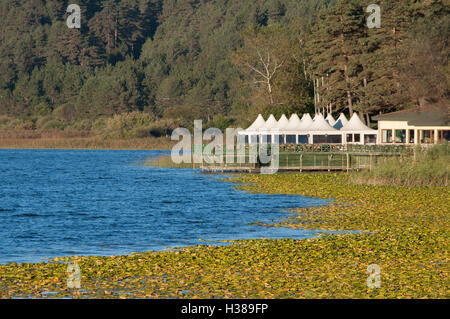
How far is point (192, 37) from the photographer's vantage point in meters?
163

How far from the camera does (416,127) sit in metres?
55.5

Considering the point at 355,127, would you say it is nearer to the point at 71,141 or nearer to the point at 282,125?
the point at 282,125

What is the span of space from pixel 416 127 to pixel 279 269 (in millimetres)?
40891

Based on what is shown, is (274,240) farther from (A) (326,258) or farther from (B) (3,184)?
(B) (3,184)

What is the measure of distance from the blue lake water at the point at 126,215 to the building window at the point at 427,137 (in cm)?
1543

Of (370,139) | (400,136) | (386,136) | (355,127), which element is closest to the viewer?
(386,136)

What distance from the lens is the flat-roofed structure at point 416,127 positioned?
2125 inches

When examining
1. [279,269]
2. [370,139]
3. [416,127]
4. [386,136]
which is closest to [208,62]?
[370,139]

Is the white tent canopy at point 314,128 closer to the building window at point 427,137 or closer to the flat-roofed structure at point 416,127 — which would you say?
the flat-roofed structure at point 416,127

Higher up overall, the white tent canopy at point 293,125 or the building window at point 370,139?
the white tent canopy at point 293,125
